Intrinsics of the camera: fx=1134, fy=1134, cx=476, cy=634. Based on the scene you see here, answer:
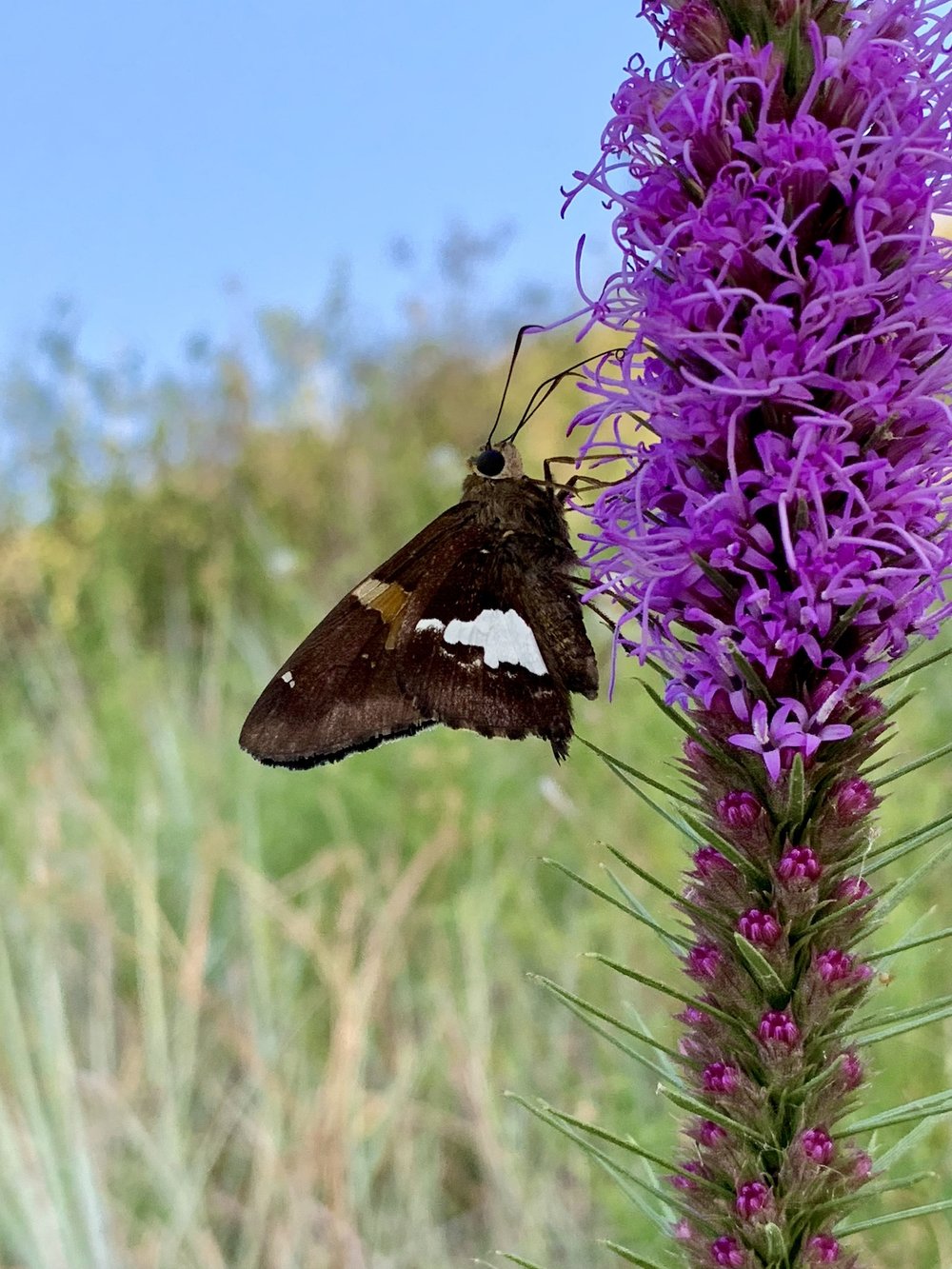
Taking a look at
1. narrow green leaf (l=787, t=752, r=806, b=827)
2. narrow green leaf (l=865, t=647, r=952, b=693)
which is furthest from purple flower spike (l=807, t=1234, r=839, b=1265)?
narrow green leaf (l=865, t=647, r=952, b=693)

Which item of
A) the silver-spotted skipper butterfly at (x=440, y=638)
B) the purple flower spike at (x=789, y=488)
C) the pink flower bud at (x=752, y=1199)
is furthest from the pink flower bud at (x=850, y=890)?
the silver-spotted skipper butterfly at (x=440, y=638)

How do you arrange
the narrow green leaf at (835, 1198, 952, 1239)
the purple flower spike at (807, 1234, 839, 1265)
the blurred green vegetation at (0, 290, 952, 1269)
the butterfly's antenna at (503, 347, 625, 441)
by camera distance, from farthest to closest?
the blurred green vegetation at (0, 290, 952, 1269) < the butterfly's antenna at (503, 347, 625, 441) < the purple flower spike at (807, 1234, 839, 1265) < the narrow green leaf at (835, 1198, 952, 1239)

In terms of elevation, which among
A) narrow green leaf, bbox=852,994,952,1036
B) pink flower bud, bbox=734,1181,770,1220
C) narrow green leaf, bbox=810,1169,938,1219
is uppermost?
narrow green leaf, bbox=852,994,952,1036

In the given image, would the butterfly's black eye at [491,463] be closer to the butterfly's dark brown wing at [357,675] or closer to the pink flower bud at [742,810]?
the butterfly's dark brown wing at [357,675]

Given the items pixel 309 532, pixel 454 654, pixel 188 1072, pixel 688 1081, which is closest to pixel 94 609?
pixel 309 532

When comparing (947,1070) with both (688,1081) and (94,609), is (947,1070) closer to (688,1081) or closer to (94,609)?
(688,1081)

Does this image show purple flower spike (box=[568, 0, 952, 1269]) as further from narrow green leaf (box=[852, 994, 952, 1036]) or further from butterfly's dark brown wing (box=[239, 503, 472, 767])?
butterfly's dark brown wing (box=[239, 503, 472, 767])

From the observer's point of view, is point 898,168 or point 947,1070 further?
point 947,1070

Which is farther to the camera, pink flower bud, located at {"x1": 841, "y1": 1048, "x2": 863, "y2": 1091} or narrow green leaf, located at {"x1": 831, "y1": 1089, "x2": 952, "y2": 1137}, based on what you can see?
pink flower bud, located at {"x1": 841, "y1": 1048, "x2": 863, "y2": 1091}
